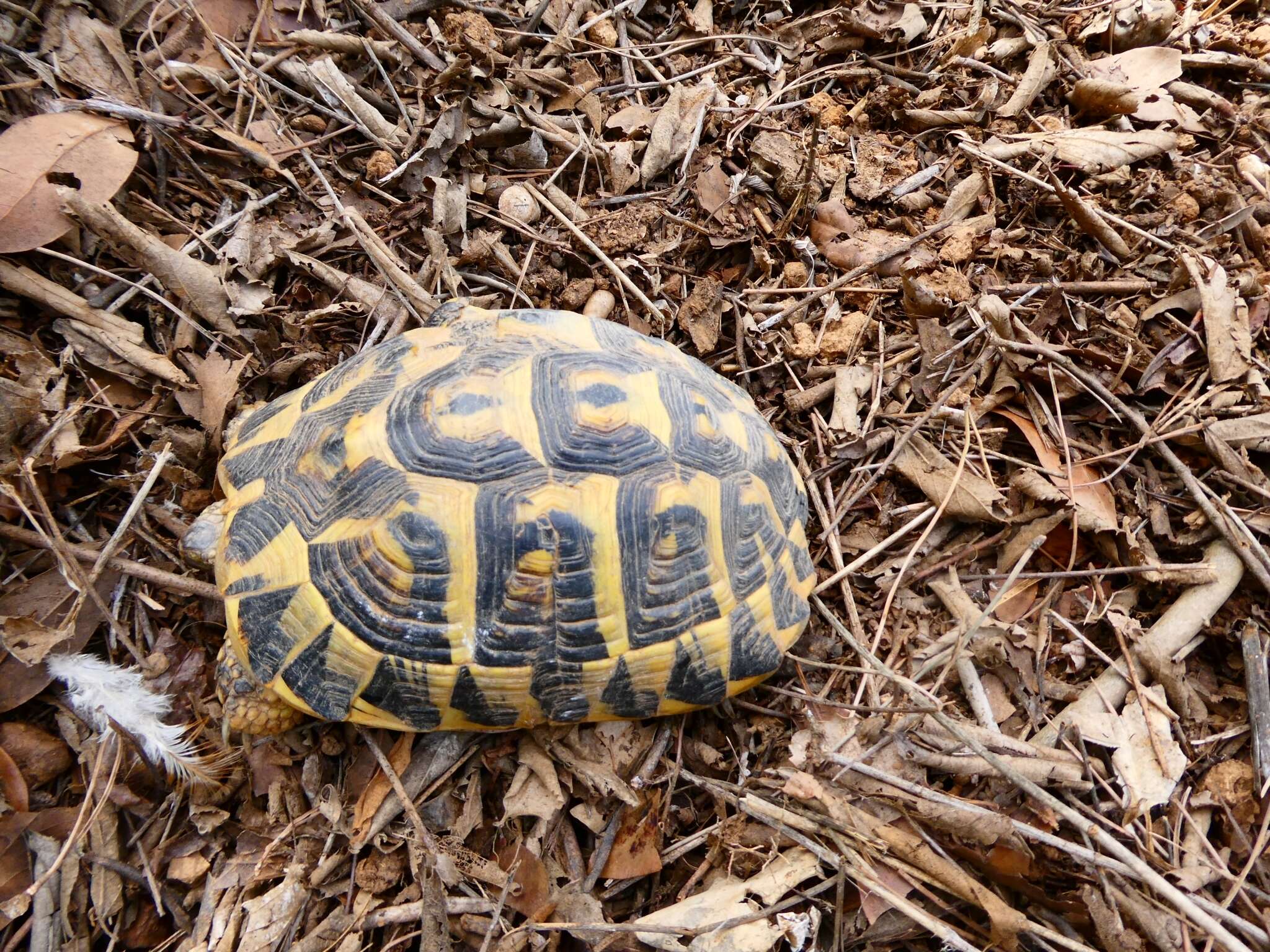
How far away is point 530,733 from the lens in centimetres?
223

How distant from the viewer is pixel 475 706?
2000 millimetres

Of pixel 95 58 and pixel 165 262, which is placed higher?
pixel 95 58

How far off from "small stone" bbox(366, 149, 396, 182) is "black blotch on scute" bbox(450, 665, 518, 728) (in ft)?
6.98

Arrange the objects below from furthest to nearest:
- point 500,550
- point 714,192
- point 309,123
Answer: point 714,192 → point 309,123 → point 500,550

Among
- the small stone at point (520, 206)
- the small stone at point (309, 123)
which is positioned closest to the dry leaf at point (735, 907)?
the small stone at point (520, 206)

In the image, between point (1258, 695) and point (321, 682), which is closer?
point (321, 682)

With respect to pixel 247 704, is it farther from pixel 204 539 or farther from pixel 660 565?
pixel 660 565

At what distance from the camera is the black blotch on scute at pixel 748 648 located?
6.96 ft

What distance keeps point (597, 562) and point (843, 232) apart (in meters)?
1.92

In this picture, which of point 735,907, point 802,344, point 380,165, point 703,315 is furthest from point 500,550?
point 380,165

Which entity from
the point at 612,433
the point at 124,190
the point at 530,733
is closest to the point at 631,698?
the point at 530,733

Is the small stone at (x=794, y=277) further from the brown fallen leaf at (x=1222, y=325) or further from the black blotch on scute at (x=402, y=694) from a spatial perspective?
the black blotch on scute at (x=402, y=694)

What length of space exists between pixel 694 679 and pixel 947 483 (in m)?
1.20

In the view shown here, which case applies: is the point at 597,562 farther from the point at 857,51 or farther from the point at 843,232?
the point at 857,51
